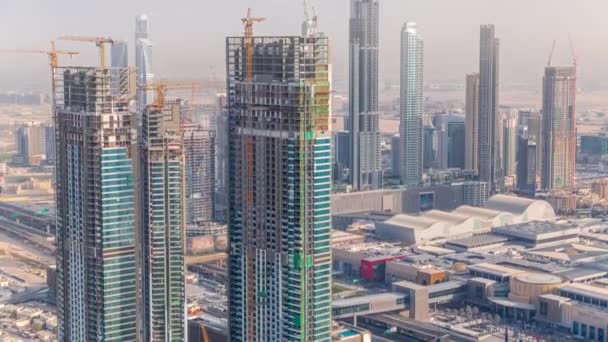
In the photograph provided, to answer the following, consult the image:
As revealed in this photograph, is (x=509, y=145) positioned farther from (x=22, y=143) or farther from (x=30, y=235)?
(x=30, y=235)

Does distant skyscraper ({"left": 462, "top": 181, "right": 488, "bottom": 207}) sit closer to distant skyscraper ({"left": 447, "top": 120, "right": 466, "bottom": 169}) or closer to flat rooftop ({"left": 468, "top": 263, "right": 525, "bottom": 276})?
distant skyscraper ({"left": 447, "top": 120, "right": 466, "bottom": 169})

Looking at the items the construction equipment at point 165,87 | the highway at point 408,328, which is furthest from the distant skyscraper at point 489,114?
the highway at point 408,328

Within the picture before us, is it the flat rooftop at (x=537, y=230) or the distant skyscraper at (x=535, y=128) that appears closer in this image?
the flat rooftop at (x=537, y=230)

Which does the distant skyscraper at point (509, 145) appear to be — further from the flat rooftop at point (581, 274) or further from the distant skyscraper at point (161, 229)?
the distant skyscraper at point (161, 229)

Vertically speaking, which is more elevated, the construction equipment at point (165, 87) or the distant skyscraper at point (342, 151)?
the construction equipment at point (165, 87)

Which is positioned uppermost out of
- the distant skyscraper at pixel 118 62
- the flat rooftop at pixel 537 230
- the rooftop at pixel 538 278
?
the distant skyscraper at pixel 118 62

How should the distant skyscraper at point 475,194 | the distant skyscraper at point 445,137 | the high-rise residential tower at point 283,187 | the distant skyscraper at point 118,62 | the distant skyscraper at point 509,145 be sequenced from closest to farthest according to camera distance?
the high-rise residential tower at point 283,187
the distant skyscraper at point 118,62
the distant skyscraper at point 475,194
the distant skyscraper at point 509,145
the distant skyscraper at point 445,137

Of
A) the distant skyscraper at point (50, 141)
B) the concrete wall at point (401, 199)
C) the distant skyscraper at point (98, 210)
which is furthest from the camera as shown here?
the concrete wall at point (401, 199)

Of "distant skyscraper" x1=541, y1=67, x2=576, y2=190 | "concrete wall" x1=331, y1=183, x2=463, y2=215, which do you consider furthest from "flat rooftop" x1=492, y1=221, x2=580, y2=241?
"distant skyscraper" x1=541, y1=67, x2=576, y2=190
